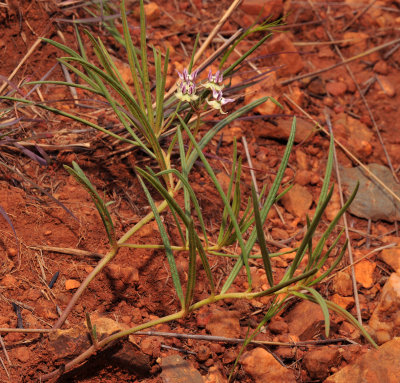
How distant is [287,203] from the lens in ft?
7.83

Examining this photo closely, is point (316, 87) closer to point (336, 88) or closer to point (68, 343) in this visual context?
point (336, 88)

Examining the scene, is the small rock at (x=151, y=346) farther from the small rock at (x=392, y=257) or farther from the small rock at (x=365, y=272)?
the small rock at (x=392, y=257)

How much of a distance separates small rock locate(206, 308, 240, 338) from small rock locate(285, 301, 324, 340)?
0.22m

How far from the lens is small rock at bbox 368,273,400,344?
1.91 metres

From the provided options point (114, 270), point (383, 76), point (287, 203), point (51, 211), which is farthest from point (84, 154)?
point (383, 76)

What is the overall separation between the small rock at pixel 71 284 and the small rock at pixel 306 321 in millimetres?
788

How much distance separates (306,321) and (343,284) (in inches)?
12.9

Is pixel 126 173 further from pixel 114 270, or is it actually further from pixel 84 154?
pixel 114 270

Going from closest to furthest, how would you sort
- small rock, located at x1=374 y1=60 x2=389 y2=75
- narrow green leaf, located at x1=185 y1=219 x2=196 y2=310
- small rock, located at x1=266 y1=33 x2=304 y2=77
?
narrow green leaf, located at x1=185 y1=219 x2=196 y2=310 < small rock, located at x1=266 y1=33 x2=304 y2=77 < small rock, located at x1=374 y1=60 x2=389 y2=75

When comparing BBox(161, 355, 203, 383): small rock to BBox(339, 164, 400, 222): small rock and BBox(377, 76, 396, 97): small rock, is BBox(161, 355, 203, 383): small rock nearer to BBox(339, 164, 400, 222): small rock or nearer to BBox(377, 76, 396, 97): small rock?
BBox(339, 164, 400, 222): small rock

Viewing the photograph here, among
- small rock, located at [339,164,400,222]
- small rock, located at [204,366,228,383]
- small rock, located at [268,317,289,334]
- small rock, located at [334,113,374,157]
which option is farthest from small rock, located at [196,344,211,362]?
small rock, located at [334,113,374,157]

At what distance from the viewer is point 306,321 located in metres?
1.82

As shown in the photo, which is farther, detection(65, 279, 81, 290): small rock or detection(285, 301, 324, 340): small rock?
detection(285, 301, 324, 340): small rock

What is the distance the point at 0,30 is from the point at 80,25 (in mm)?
389
